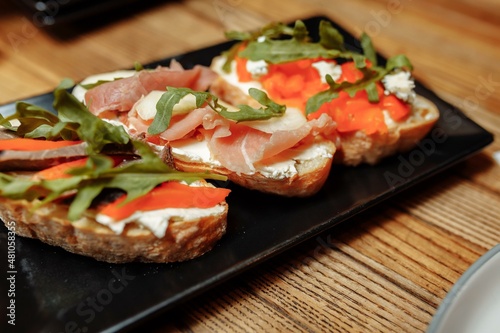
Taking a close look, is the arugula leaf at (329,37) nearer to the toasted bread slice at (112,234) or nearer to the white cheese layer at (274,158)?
the white cheese layer at (274,158)

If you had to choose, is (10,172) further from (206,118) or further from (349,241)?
(349,241)

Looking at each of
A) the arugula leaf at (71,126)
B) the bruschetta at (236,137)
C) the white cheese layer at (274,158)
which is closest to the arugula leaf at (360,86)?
the bruschetta at (236,137)

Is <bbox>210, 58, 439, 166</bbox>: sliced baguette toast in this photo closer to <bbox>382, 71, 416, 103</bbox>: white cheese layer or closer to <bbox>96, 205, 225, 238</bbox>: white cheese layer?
<bbox>382, 71, 416, 103</bbox>: white cheese layer

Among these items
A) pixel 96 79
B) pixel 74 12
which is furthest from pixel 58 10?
pixel 96 79

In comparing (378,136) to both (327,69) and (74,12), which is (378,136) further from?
(74,12)

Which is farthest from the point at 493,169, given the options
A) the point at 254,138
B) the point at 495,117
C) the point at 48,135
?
the point at 48,135

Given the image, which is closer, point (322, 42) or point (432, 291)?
point (432, 291)

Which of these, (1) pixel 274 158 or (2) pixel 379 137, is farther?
(2) pixel 379 137

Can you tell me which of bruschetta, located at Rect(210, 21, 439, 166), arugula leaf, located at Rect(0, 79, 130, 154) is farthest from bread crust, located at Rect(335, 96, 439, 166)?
arugula leaf, located at Rect(0, 79, 130, 154)
